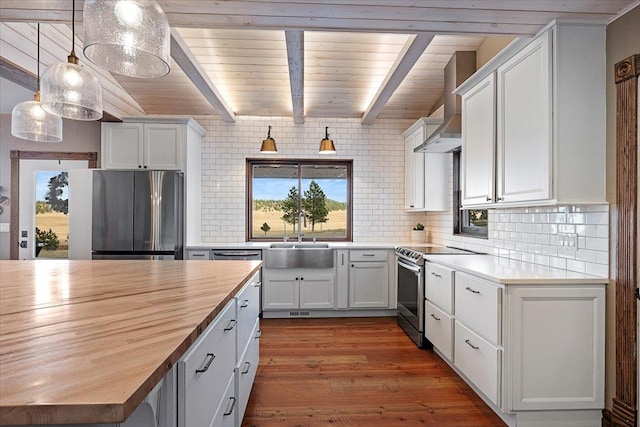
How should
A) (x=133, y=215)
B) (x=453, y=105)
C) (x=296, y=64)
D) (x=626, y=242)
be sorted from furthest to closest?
(x=133, y=215) → (x=453, y=105) → (x=296, y=64) → (x=626, y=242)

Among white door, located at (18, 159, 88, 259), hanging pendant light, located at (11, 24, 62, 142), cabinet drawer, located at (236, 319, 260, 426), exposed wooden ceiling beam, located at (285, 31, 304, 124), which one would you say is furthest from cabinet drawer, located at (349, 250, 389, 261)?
white door, located at (18, 159, 88, 259)

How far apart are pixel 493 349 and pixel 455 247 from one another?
1983 mm

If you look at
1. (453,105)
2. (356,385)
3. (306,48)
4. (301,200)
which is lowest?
(356,385)

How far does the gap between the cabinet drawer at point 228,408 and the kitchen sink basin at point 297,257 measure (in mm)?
2468

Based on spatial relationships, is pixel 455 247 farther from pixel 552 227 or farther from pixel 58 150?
pixel 58 150

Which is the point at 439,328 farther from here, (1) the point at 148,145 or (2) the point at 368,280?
(1) the point at 148,145

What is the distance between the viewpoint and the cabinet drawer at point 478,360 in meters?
2.16

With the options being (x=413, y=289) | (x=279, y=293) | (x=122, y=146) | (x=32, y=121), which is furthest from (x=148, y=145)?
(x=413, y=289)

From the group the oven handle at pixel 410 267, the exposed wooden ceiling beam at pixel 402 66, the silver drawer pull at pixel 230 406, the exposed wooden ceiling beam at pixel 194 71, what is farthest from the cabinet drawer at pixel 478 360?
the exposed wooden ceiling beam at pixel 194 71

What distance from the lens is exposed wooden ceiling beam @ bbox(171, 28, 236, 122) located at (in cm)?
291

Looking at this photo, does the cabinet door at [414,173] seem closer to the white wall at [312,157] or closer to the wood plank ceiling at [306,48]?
the white wall at [312,157]

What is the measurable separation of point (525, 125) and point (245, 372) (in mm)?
2327

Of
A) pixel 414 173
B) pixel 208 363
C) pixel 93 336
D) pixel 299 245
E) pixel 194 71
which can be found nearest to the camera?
pixel 93 336

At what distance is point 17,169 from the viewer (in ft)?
15.5
